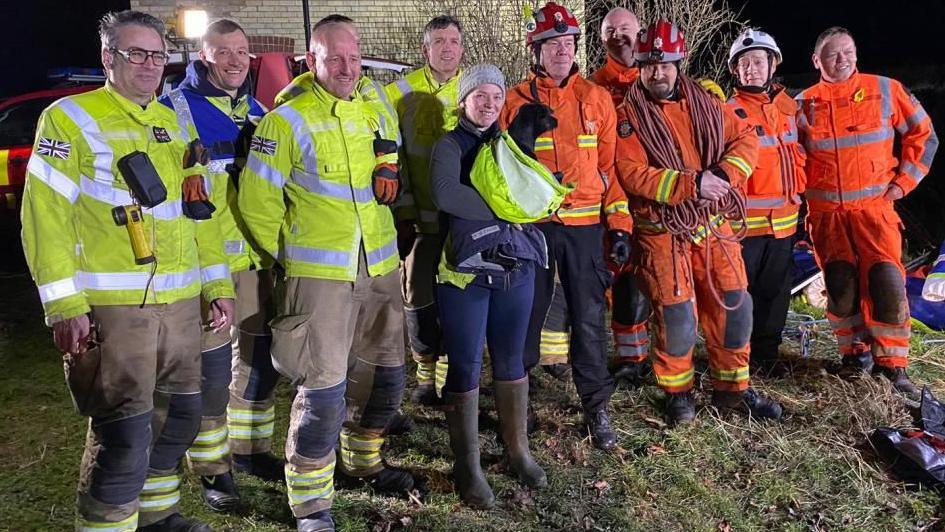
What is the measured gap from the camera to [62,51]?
785 inches

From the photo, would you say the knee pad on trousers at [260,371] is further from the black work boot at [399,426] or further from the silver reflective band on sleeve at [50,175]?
the silver reflective band on sleeve at [50,175]

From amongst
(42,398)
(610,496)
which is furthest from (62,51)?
(610,496)

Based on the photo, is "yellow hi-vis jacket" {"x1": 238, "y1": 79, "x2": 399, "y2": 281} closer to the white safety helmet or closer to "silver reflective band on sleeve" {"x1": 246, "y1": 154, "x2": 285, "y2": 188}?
"silver reflective band on sleeve" {"x1": 246, "y1": 154, "x2": 285, "y2": 188}

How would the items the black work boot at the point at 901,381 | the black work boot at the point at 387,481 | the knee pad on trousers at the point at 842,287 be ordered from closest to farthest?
the black work boot at the point at 387,481 → the black work boot at the point at 901,381 → the knee pad on trousers at the point at 842,287

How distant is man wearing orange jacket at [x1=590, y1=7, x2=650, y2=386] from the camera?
4871 mm

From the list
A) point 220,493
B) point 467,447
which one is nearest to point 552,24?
point 467,447

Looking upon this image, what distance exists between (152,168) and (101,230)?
0.29 metres

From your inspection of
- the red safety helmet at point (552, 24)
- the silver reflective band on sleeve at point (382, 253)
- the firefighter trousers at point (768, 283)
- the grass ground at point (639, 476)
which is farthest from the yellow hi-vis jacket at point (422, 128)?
the firefighter trousers at point (768, 283)

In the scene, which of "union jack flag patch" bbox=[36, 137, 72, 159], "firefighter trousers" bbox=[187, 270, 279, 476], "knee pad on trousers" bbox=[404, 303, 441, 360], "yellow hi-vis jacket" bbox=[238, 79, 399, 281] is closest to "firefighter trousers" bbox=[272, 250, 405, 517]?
"yellow hi-vis jacket" bbox=[238, 79, 399, 281]

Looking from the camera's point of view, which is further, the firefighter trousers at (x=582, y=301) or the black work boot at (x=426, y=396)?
the black work boot at (x=426, y=396)

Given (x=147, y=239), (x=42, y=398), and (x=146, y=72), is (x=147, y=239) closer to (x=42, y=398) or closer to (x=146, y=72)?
(x=146, y=72)

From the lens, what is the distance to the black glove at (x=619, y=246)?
406cm

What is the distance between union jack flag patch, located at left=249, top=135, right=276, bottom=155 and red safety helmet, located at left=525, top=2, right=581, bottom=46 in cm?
155

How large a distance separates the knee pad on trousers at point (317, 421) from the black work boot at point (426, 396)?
1614 mm
